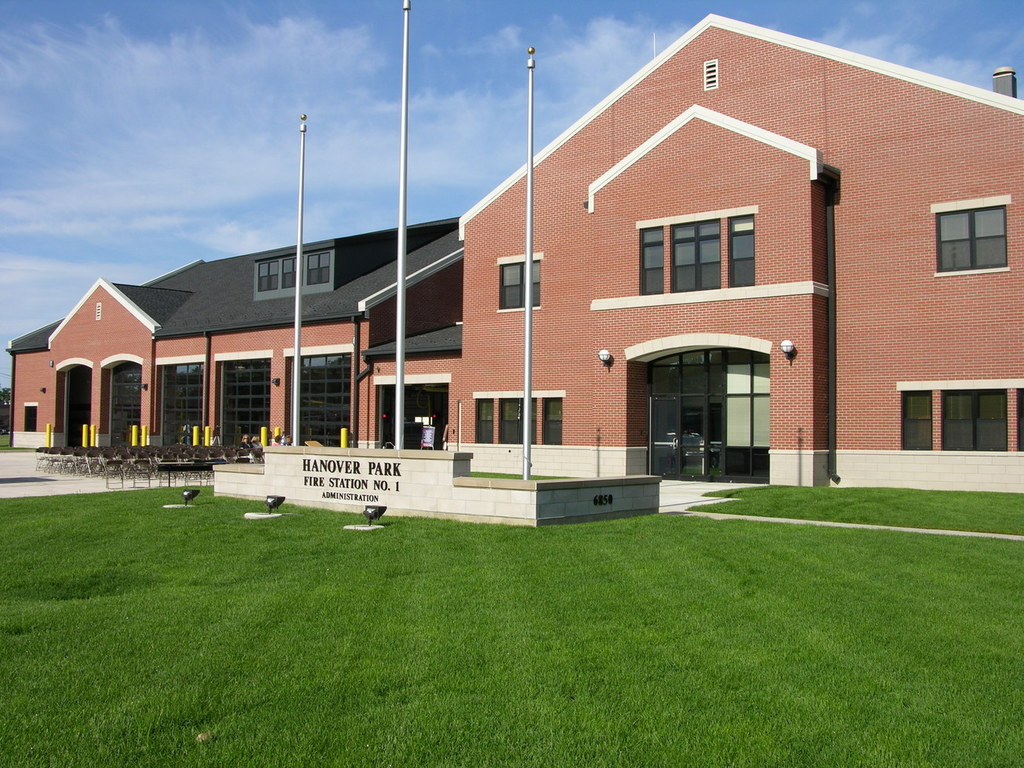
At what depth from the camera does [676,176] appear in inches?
973

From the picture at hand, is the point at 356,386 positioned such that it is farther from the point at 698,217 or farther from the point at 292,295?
the point at 698,217

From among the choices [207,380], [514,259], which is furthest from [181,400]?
[514,259]

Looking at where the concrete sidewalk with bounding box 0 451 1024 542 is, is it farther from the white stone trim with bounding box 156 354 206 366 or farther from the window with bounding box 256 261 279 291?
the window with bounding box 256 261 279 291

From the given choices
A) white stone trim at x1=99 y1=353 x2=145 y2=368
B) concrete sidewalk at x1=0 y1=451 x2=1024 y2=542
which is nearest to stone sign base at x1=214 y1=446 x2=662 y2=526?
concrete sidewalk at x1=0 y1=451 x2=1024 y2=542

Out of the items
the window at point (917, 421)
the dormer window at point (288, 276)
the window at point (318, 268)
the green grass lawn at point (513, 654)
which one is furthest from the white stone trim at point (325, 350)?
the green grass lawn at point (513, 654)

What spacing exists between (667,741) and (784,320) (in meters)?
18.5

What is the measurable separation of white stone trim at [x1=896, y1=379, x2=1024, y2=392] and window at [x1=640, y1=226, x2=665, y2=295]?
22.3ft

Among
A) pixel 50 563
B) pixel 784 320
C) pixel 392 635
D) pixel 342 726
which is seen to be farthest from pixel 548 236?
pixel 342 726

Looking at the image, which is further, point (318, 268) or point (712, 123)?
point (318, 268)

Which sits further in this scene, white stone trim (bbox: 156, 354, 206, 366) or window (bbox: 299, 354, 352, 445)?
white stone trim (bbox: 156, 354, 206, 366)

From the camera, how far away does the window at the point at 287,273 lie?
40.5m

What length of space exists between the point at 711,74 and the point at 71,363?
128 ft

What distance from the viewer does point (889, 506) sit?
693 inches

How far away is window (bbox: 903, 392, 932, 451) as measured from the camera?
70.7 feet
